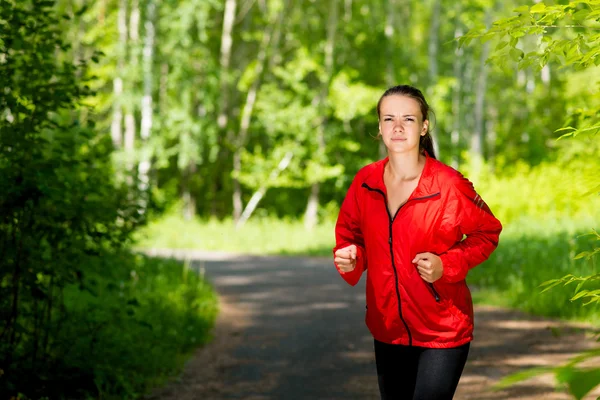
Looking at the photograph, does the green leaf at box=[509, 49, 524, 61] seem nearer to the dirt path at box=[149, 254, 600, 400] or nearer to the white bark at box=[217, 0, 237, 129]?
the dirt path at box=[149, 254, 600, 400]

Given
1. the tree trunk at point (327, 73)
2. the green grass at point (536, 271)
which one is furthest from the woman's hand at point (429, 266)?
the tree trunk at point (327, 73)

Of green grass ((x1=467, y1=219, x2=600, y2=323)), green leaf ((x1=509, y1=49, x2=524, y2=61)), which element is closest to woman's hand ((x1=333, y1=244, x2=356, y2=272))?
green leaf ((x1=509, y1=49, x2=524, y2=61))

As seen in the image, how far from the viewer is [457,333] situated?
357cm

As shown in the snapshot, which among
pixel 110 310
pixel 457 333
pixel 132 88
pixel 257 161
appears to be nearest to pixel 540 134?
pixel 257 161

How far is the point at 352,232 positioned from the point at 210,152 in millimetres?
29804

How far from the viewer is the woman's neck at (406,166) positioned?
368cm

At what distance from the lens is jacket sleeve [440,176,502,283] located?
351 cm

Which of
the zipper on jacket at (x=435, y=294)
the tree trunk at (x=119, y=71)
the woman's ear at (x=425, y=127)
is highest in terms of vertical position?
the tree trunk at (x=119, y=71)

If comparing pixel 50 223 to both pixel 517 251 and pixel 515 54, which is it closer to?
pixel 515 54

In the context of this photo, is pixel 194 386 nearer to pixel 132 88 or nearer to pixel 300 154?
pixel 132 88

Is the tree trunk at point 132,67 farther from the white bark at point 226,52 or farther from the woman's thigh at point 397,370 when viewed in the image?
the woman's thigh at point 397,370

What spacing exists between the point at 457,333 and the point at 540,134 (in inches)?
1324

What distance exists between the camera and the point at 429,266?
344 centimetres

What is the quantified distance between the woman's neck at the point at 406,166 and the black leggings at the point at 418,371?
747mm
